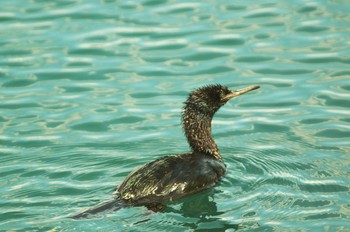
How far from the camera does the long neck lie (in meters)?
13.9

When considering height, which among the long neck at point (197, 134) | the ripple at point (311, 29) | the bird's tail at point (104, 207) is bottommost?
the bird's tail at point (104, 207)

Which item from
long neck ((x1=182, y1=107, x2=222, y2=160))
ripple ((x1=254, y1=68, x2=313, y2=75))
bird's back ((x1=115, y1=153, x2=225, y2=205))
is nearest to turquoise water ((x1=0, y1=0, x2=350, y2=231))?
ripple ((x1=254, y1=68, x2=313, y2=75))

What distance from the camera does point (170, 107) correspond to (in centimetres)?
1585

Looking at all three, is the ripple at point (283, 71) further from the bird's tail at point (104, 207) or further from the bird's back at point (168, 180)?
the bird's tail at point (104, 207)

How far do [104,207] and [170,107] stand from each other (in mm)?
4036

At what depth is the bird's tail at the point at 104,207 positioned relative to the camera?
11.8 meters

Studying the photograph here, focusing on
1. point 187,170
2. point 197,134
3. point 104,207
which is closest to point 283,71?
point 197,134

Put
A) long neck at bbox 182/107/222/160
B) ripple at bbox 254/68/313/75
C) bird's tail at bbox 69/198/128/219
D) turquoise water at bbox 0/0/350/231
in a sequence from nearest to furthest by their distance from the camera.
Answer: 1. bird's tail at bbox 69/198/128/219
2. turquoise water at bbox 0/0/350/231
3. long neck at bbox 182/107/222/160
4. ripple at bbox 254/68/313/75

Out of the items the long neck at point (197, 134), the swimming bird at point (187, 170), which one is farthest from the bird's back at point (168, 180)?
the long neck at point (197, 134)

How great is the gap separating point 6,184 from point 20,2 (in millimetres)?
7629

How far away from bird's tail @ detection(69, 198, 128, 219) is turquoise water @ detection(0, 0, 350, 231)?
4.6 inches

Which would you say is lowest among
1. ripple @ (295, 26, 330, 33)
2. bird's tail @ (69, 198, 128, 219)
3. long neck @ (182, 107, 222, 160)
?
bird's tail @ (69, 198, 128, 219)

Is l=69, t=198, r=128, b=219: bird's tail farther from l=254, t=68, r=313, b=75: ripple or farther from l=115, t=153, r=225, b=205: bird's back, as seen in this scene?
l=254, t=68, r=313, b=75: ripple

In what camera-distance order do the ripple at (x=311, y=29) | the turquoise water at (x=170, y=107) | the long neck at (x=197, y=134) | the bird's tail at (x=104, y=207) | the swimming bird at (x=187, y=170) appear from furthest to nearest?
the ripple at (x=311, y=29) → the long neck at (x=197, y=134) → the swimming bird at (x=187, y=170) → the turquoise water at (x=170, y=107) → the bird's tail at (x=104, y=207)
